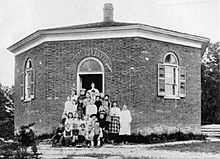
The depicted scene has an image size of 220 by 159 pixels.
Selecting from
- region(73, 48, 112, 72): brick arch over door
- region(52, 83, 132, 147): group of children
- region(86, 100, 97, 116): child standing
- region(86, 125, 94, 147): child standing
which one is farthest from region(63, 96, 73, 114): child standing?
region(73, 48, 112, 72): brick arch over door

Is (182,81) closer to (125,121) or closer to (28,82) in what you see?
(125,121)

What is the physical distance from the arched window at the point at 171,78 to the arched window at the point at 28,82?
231 inches

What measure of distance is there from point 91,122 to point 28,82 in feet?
20.6

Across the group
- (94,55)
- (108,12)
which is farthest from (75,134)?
(108,12)

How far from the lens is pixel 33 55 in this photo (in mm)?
20422

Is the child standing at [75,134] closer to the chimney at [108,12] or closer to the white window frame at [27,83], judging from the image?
the white window frame at [27,83]

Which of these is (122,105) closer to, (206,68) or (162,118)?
(162,118)

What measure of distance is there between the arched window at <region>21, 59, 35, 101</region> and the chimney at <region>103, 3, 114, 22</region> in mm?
4592

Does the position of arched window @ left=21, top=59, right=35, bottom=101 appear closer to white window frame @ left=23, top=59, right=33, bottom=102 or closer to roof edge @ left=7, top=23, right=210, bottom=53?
white window frame @ left=23, top=59, right=33, bottom=102

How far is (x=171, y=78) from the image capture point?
19.7m

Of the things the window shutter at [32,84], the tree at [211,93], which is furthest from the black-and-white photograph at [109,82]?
the tree at [211,93]

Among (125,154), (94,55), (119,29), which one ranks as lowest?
(125,154)

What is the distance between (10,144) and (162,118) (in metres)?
13.3

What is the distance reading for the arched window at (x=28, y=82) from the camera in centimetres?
2062
